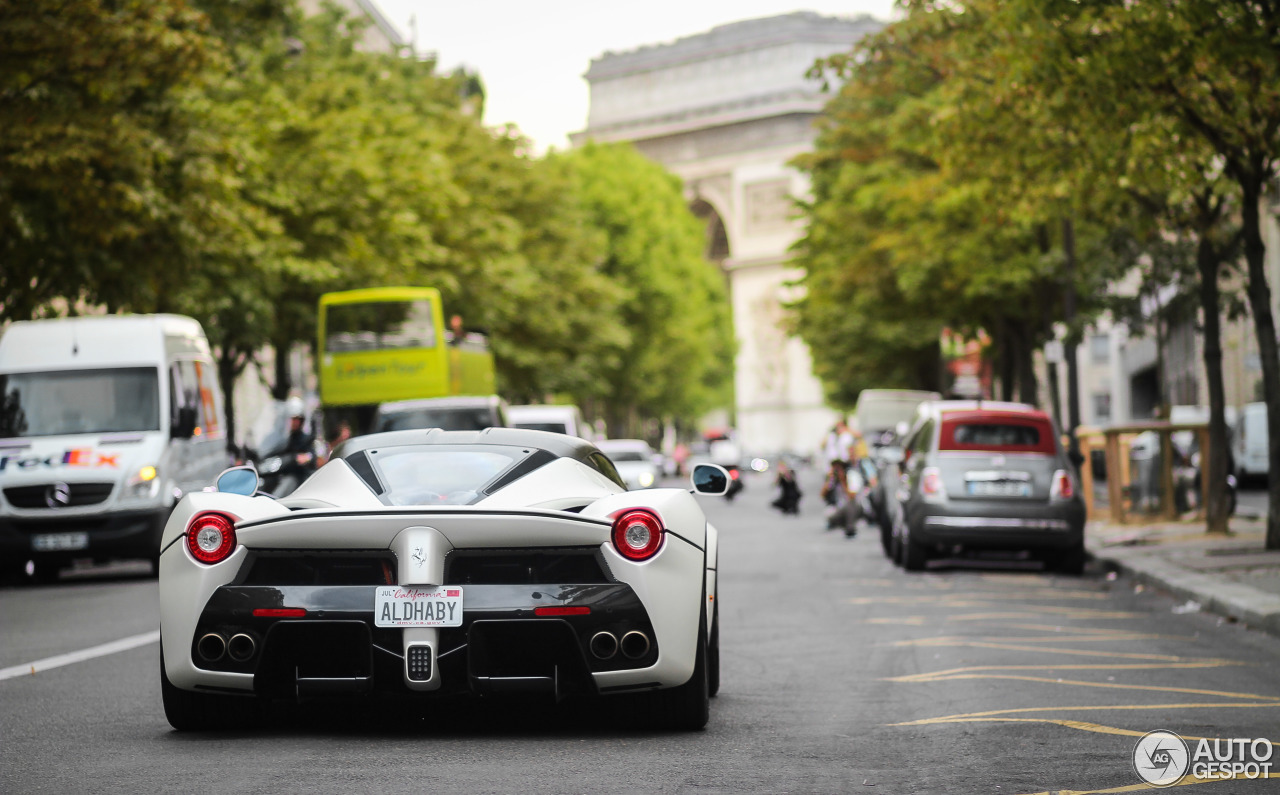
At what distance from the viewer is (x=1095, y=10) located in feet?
59.0

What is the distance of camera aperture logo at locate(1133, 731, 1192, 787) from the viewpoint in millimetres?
6714

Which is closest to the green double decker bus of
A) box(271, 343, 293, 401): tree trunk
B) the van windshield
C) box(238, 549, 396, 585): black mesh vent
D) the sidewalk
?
box(271, 343, 293, 401): tree trunk

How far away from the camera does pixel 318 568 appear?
287 inches

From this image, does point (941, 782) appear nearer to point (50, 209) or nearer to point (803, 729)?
point (803, 729)

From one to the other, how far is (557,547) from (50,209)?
659 inches

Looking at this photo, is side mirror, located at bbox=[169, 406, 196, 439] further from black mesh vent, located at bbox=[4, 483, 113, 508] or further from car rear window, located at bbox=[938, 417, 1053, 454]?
car rear window, located at bbox=[938, 417, 1053, 454]

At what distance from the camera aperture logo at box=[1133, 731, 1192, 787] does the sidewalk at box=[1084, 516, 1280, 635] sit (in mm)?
5504

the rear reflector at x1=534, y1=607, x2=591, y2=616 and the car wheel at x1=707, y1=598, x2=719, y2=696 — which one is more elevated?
the rear reflector at x1=534, y1=607, x2=591, y2=616

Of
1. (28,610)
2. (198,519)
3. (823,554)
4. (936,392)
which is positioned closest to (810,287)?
(936,392)

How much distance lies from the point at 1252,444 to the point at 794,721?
35794mm

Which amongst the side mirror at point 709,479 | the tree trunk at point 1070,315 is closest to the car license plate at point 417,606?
the side mirror at point 709,479

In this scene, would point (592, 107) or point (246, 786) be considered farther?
point (592, 107)

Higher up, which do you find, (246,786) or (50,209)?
(50,209)

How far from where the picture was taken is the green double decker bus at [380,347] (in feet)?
122
